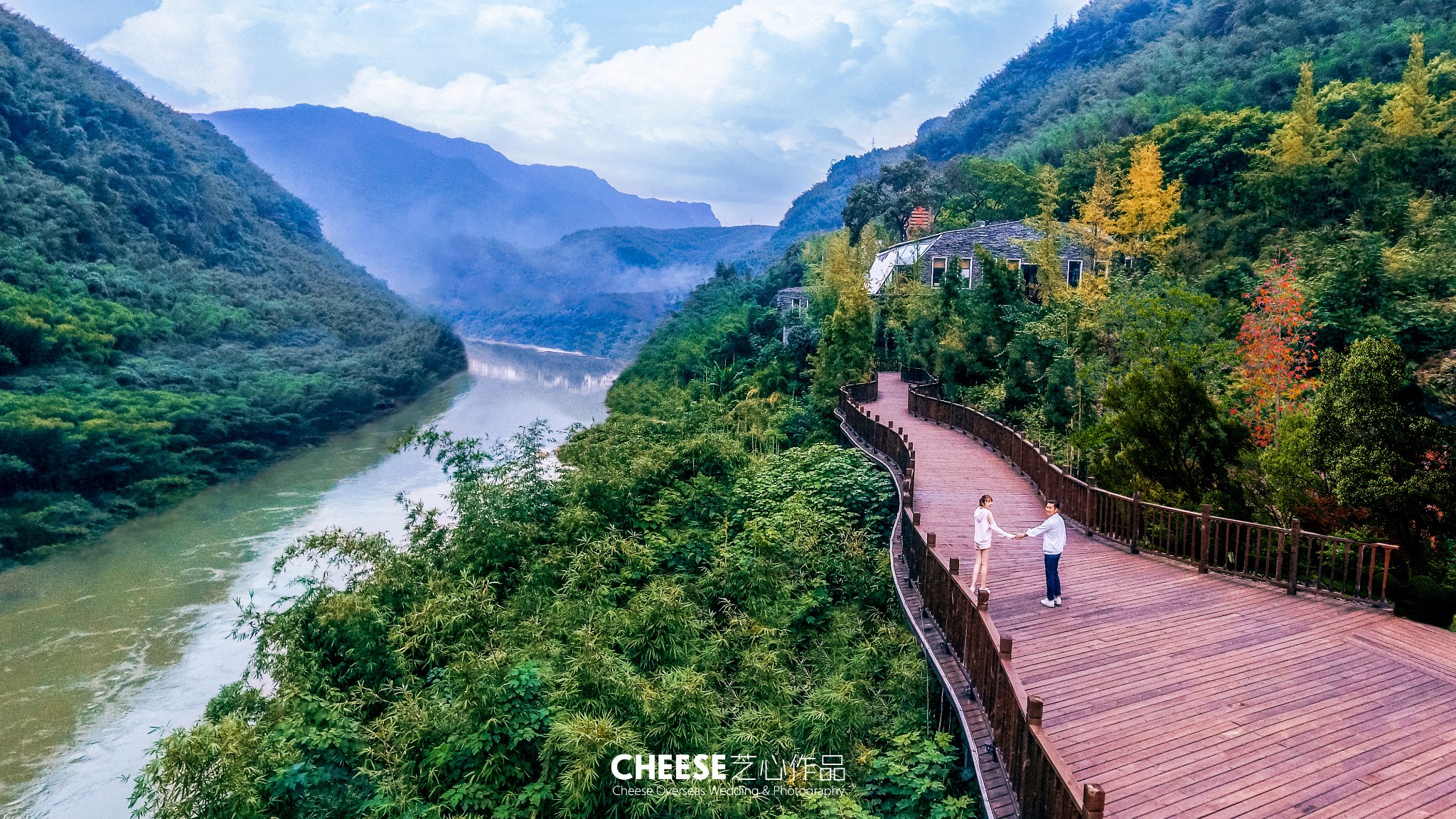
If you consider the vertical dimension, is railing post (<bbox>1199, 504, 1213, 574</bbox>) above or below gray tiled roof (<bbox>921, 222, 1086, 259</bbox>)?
below

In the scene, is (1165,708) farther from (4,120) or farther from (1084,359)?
(4,120)

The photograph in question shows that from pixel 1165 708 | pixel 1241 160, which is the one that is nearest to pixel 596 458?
pixel 1165 708

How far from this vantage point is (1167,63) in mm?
51250

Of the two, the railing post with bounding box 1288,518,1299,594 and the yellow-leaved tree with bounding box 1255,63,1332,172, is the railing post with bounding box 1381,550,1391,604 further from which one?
the yellow-leaved tree with bounding box 1255,63,1332,172

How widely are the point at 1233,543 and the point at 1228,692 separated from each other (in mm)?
5093

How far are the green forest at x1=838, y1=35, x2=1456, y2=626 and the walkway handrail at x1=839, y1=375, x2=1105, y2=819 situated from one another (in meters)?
4.94

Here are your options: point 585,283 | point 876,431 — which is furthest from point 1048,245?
point 585,283

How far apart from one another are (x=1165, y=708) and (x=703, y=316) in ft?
170

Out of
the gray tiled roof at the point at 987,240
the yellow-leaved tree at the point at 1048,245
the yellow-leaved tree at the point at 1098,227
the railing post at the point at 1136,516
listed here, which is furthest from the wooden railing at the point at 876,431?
the gray tiled roof at the point at 987,240

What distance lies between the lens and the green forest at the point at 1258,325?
879 centimetres

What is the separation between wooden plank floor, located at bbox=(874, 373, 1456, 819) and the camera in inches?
200

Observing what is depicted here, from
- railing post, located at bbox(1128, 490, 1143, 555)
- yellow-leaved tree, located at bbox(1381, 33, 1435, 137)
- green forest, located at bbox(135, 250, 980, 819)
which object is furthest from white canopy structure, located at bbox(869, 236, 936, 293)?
railing post, located at bbox(1128, 490, 1143, 555)

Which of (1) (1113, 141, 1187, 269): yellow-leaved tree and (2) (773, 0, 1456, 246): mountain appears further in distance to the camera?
(2) (773, 0, 1456, 246): mountain

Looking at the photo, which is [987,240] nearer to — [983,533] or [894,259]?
[894,259]
